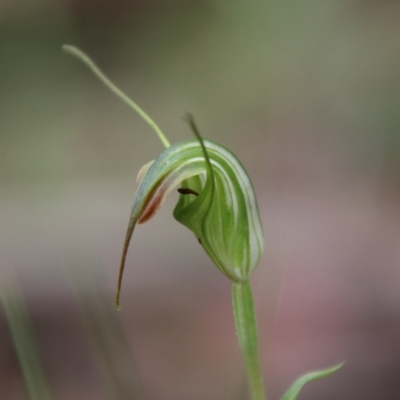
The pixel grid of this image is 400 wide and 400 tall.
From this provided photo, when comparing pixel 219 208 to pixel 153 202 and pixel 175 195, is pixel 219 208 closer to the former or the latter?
pixel 153 202

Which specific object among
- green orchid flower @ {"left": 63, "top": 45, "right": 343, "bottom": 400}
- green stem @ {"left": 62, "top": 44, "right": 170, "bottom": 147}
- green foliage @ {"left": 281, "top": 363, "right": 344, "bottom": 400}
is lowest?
green foliage @ {"left": 281, "top": 363, "right": 344, "bottom": 400}

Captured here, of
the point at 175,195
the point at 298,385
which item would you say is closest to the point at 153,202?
the point at 298,385

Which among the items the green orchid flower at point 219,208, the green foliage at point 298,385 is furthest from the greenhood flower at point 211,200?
the green foliage at point 298,385

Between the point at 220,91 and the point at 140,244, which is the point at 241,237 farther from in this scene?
the point at 220,91

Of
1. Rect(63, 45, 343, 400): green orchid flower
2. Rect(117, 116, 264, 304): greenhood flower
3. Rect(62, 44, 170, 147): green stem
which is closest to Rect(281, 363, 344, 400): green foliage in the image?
Rect(63, 45, 343, 400): green orchid flower

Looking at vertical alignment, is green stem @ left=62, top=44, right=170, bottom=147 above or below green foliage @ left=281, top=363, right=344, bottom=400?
above

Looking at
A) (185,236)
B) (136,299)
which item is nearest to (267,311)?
(136,299)

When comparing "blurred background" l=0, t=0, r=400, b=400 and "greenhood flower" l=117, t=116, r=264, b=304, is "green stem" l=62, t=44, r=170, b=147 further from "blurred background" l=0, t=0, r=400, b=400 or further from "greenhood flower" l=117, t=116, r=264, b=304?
"blurred background" l=0, t=0, r=400, b=400

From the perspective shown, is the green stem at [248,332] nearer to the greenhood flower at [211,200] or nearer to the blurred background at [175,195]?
the greenhood flower at [211,200]
